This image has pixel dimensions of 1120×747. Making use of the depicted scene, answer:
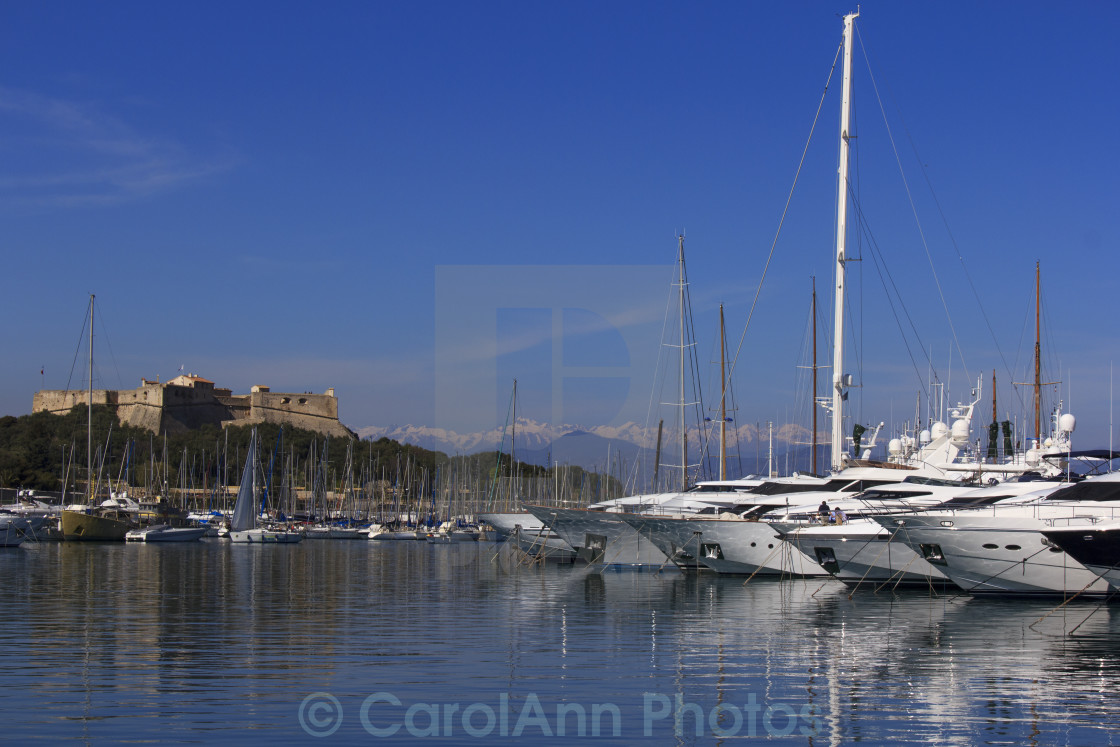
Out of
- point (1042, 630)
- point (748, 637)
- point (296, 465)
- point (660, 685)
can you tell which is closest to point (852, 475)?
point (1042, 630)

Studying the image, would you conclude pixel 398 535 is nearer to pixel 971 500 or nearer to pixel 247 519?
pixel 247 519

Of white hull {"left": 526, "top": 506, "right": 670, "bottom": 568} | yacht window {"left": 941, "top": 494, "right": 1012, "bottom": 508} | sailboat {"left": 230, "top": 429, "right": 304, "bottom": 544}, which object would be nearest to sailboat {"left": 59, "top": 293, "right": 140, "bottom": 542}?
sailboat {"left": 230, "top": 429, "right": 304, "bottom": 544}

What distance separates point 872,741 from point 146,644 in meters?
11.2

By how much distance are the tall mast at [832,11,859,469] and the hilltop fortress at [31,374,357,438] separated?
98329 millimetres

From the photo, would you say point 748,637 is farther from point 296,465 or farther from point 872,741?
point 296,465

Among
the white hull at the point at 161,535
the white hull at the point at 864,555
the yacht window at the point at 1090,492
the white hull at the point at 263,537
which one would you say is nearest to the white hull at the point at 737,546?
the white hull at the point at 864,555

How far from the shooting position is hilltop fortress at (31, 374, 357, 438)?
124625mm

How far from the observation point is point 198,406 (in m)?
132

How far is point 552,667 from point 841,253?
21.4m

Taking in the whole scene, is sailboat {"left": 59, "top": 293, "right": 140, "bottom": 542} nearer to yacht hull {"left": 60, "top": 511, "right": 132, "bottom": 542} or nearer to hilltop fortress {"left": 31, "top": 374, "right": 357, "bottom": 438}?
yacht hull {"left": 60, "top": 511, "right": 132, "bottom": 542}

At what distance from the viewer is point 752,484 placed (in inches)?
1455

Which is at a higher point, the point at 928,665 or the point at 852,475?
the point at 852,475

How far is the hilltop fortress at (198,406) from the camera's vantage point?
125m

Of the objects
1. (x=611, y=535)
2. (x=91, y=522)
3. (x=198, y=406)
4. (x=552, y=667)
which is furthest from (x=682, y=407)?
(x=198, y=406)
